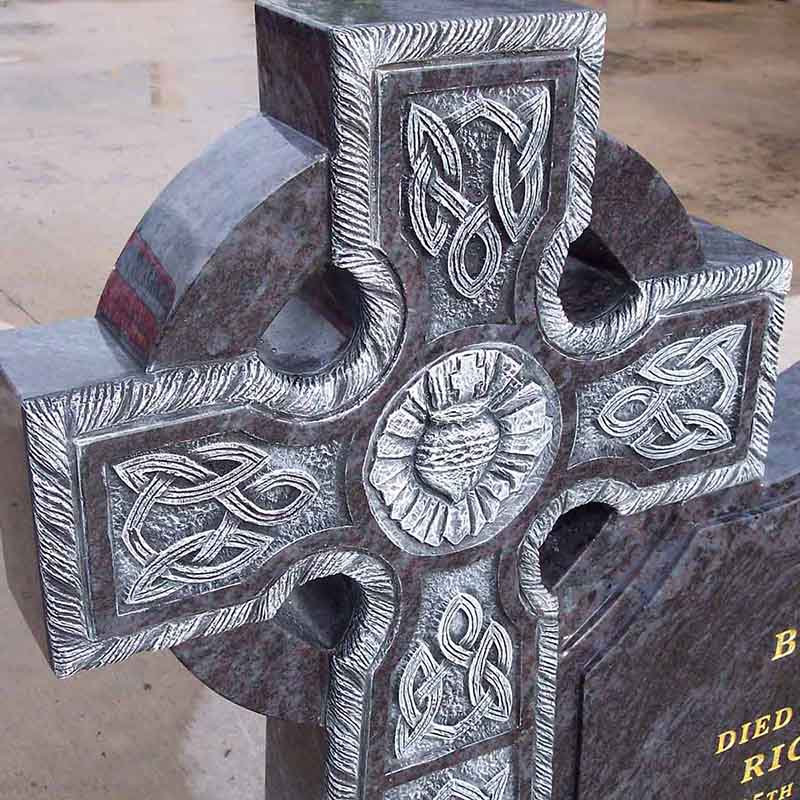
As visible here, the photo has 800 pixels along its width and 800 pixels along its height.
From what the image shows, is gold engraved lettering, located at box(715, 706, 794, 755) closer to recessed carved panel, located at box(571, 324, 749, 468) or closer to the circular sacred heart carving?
recessed carved panel, located at box(571, 324, 749, 468)

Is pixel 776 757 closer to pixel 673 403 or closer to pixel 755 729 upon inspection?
pixel 755 729

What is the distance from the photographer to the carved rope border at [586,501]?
1.44 m

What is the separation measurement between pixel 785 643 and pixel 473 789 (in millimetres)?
533

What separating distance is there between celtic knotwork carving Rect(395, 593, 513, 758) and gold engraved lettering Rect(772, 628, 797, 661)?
A: 1.56ft

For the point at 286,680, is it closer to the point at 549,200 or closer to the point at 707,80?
the point at 549,200

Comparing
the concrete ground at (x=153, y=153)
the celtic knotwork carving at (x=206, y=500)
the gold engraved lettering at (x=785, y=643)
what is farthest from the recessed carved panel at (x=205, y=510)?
the concrete ground at (x=153, y=153)

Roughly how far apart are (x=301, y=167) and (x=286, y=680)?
58 cm

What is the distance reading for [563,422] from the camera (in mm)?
1375

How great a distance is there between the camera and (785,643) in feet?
5.75

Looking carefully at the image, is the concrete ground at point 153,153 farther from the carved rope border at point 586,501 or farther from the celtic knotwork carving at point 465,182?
the celtic knotwork carving at point 465,182

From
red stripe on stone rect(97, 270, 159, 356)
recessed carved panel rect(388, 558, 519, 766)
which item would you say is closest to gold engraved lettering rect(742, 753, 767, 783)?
recessed carved panel rect(388, 558, 519, 766)

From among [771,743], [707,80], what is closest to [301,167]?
[771,743]

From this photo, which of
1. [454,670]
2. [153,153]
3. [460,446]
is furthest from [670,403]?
[153,153]

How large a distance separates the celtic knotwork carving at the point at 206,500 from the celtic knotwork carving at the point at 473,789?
458 mm
